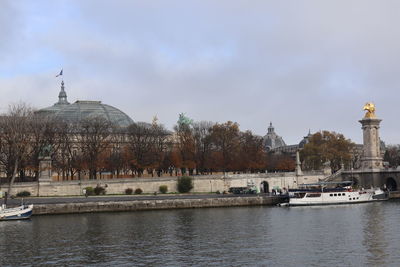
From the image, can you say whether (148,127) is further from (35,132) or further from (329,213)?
(329,213)

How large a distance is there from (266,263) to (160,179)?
68521mm

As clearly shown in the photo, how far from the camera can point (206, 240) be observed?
47.4 metres

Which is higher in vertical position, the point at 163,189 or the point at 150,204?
the point at 163,189

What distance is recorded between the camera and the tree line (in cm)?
9356

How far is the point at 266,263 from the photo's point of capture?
37562mm

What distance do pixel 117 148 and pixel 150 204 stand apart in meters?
41.0

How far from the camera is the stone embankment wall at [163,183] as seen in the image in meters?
93.2

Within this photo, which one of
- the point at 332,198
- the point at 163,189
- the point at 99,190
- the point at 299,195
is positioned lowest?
the point at 332,198

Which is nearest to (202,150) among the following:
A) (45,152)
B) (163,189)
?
(163,189)

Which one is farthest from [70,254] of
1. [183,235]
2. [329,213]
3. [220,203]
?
[220,203]

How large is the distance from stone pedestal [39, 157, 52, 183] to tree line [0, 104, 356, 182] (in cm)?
165

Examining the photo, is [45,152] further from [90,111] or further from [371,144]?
[90,111]

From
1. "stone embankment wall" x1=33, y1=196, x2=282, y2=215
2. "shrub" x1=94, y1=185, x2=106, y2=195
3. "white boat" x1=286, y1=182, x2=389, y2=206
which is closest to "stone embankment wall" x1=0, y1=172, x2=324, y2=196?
"shrub" x1=94, y1=185, x2=106, y2=195

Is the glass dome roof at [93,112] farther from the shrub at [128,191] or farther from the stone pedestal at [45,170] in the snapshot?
the stone pedestal at [45,170]
